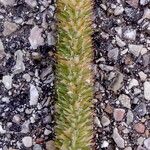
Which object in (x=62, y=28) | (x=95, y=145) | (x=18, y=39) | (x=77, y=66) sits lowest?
(x=95, y=145)

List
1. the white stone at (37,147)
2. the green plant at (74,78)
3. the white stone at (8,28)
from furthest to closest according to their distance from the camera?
the white stone at (8,28)
the white stone at (37,147)
the green plant at (74,78)

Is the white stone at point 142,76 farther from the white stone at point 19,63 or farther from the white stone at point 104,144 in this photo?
the white stone at point 19,63

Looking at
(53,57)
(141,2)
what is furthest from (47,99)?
(141,2)

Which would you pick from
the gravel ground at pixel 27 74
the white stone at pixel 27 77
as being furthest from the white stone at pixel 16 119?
the white stone at pixel 27 77

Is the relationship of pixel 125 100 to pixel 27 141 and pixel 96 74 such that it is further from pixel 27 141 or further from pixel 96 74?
pixel 27 141

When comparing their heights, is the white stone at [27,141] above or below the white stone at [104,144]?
above

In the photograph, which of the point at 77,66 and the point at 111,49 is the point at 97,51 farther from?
the point at 77,66
